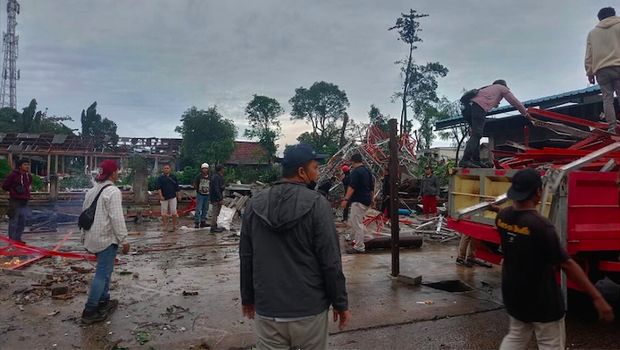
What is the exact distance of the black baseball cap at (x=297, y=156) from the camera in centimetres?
281

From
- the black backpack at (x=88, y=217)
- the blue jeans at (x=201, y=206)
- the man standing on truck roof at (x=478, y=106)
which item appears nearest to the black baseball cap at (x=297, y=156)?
the black backpack at (x=88, y=217)

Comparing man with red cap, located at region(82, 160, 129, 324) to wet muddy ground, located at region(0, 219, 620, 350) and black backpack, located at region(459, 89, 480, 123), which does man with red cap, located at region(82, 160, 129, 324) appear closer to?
wet muddy ground, located at region(0, 219, 620, 350)

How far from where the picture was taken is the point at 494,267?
25.2ft

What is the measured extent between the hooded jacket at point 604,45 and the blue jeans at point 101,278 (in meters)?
6.35

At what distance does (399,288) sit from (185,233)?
23.0 ft

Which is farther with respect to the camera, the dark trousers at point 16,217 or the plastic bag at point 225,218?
the plastic bag at point 225,218

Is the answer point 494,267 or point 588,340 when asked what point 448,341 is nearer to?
point 588,340

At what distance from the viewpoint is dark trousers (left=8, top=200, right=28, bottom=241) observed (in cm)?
898

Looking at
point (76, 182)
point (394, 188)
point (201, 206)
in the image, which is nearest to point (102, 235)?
point (394, 188)

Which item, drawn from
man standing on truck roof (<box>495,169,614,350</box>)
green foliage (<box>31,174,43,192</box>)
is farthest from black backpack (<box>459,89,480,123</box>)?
green foliage (<box>31,174,43,192</box>)

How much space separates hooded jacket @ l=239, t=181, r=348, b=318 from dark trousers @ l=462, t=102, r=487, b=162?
161 inches

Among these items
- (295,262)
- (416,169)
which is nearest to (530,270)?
(295,262)

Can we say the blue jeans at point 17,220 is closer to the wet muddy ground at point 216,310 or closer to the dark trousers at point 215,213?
the wet muddy ground at point 216,310

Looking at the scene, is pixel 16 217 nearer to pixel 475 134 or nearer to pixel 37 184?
pixel 475 134
